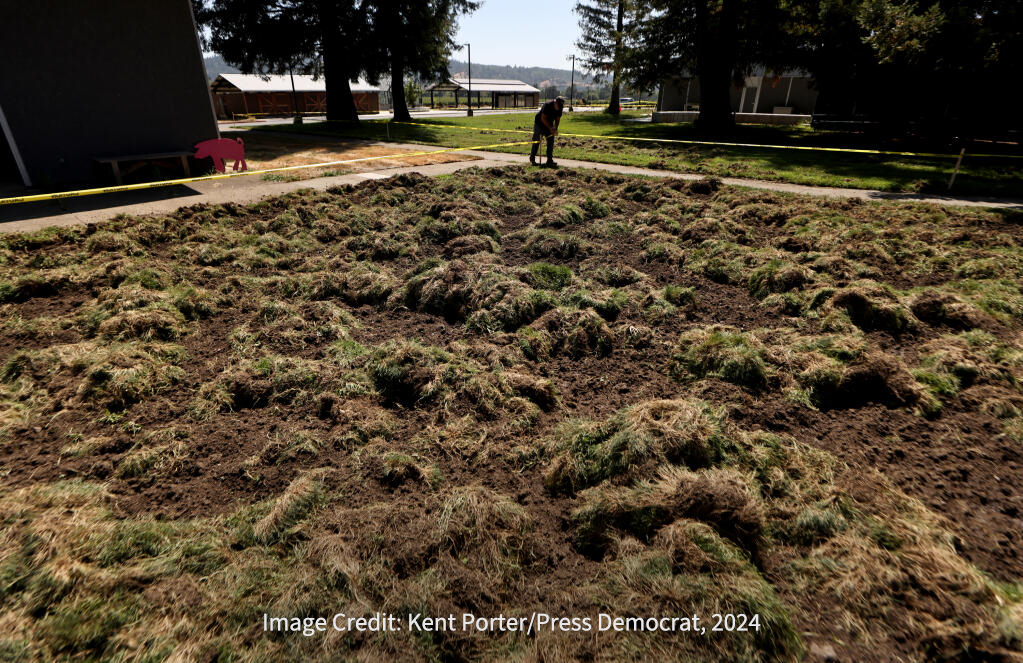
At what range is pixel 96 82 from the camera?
37.1ft

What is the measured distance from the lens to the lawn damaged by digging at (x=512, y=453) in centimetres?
218

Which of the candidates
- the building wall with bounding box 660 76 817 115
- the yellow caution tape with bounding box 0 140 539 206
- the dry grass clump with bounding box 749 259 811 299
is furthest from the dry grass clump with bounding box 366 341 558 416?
the building wall with bounding box 660 76 817 115

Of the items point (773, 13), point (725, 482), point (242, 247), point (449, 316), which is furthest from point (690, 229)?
point (773, 13)

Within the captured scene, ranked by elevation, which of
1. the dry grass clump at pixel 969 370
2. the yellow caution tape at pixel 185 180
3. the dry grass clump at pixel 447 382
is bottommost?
the dry grass clump at pixel 447 382

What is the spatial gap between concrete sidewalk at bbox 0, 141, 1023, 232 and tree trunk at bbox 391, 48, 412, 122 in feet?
56.2

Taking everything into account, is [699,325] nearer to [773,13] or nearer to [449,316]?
[449,316]

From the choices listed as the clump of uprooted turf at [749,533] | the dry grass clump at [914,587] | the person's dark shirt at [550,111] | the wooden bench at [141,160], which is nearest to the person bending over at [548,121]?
the person's dark shirt at [550,111]

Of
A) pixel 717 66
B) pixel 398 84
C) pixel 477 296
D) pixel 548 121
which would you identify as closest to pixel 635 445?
pixel 477 296

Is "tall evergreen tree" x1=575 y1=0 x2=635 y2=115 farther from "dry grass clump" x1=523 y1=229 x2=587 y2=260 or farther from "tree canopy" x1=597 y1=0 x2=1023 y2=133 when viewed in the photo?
"dry grass clump" x1=523 y1=229 x2=587 y2=260

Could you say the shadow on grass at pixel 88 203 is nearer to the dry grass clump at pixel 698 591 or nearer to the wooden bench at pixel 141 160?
the wooden bench at pixel 141 160

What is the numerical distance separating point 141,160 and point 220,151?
1.97m

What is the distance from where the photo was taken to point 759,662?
1987 mm

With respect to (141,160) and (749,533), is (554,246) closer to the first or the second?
(749,533)

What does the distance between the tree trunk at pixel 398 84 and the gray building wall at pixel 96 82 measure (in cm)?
1651
